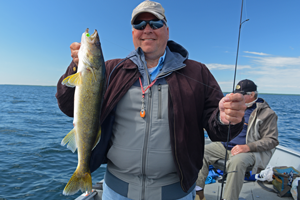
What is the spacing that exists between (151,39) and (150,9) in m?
0.31

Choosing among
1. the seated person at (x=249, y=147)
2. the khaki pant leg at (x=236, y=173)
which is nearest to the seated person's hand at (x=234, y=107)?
the seated person at (x=249, y=147)

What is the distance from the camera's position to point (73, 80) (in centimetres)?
200

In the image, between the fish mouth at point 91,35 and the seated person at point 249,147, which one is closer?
the fish mouth at point 91,35

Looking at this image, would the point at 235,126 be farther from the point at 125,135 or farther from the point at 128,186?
the point at 128,186

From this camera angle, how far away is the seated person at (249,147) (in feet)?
13.0

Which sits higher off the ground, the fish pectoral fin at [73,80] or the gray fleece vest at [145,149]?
the fish pectoral fin at [73,80]

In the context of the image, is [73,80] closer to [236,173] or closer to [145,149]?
[145,149]

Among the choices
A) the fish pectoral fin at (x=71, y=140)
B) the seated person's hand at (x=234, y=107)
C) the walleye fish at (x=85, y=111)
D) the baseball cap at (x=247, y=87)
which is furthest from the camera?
the baseball cap at (x=247, y=87)

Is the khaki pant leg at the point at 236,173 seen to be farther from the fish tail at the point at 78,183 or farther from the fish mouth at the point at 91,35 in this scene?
the fish mouth at the point at 91,35

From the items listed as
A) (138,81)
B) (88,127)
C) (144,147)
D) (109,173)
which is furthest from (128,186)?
(138,81)

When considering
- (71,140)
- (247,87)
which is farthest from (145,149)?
(247,87)

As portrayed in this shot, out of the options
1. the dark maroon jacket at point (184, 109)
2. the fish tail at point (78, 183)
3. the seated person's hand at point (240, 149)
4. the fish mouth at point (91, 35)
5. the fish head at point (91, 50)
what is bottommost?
the seated person's hand at point (240, 149)

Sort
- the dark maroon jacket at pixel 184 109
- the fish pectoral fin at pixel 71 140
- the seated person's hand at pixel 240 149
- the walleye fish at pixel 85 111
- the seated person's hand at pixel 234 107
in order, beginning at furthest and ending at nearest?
the seated person's hand at pixel 240 149, the fish pectoral fin at pixel 71 140, the walleye fish at pixel 85 111, the dark maroon jacket at pixel 184 109, the seated person's hand at pixel 234 107

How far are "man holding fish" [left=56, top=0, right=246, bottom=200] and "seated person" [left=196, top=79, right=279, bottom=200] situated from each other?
2236 millimetres
